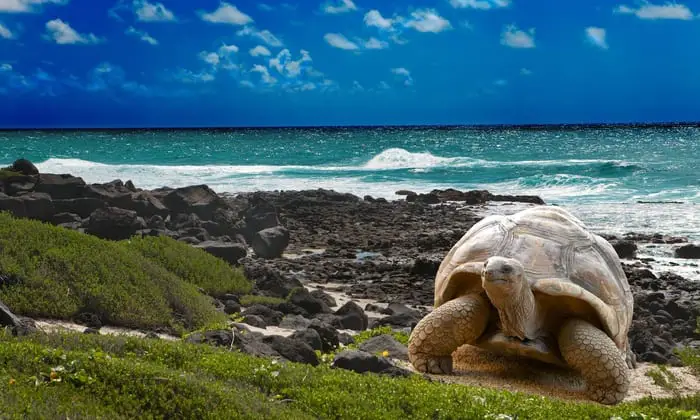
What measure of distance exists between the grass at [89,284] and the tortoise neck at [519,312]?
15.7 feet

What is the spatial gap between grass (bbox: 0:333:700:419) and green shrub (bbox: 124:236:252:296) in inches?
238

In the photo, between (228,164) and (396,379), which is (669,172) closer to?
(228,164)

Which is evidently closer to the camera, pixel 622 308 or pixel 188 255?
pixel 622 308

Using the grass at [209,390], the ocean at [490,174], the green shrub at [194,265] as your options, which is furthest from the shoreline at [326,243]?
the ocean at [490,174]

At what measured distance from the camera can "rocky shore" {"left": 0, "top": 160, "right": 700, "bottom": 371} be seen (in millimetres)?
12641

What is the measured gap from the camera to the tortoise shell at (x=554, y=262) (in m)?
9.12

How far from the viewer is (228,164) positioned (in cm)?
6606

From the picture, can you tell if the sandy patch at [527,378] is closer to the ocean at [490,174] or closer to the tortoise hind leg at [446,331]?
the tortoise hind leg at [446,331]

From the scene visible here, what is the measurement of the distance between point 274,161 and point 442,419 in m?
63.2

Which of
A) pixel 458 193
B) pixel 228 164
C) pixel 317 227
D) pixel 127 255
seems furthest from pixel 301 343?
pixel 228 164

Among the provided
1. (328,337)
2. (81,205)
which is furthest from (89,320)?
(81,205)

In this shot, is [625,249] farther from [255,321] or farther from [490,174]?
[490,174]

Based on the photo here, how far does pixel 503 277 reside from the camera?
849cm

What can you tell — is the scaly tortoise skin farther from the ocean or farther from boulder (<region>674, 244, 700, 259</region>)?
boulder (<region>674, 244, 700, 259</region>)
